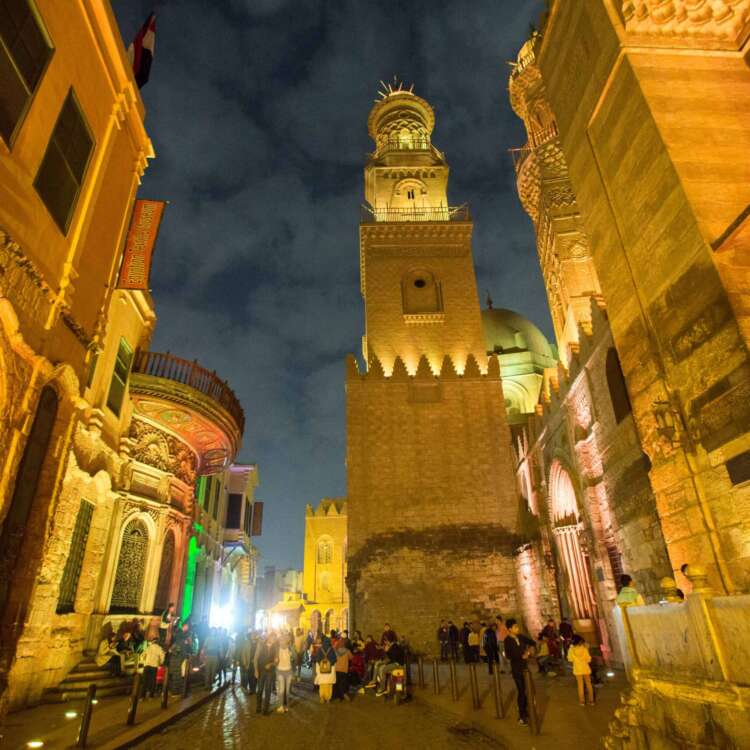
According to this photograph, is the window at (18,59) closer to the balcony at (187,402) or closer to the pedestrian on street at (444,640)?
the balcony at (187,402)

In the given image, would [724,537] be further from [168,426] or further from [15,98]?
[168,426]

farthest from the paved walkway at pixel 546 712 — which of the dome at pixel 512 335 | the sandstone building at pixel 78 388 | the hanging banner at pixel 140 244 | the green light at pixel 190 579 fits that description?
the dome at pixel 512 335

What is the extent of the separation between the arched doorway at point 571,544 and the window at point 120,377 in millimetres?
13179

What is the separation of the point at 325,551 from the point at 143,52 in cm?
3733

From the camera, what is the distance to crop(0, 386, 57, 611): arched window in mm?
5867

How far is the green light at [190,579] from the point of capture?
1586cm

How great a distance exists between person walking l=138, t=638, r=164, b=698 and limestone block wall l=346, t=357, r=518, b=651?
834 centimetres

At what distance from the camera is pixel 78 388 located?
7480mm

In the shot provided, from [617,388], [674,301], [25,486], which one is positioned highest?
[617,388]

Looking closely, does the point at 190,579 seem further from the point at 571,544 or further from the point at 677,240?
the point at 677,240

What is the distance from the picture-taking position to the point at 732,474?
209 inches

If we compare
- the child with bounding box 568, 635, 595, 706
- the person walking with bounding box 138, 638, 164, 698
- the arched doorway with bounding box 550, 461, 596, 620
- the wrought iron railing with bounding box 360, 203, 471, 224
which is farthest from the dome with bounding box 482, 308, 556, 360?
the person walking with bounding box 138, 638, 164, 698

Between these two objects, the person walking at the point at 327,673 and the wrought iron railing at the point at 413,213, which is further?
the wrought iron railing at the point at 413,213

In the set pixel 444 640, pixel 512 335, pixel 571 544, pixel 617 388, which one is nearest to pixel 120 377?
pixel 617 388
